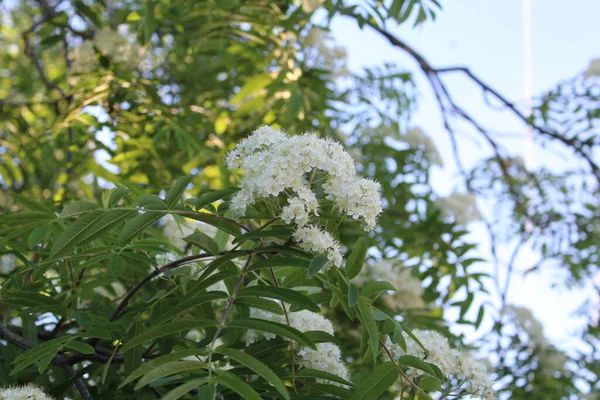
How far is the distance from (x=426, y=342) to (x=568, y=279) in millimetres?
2992

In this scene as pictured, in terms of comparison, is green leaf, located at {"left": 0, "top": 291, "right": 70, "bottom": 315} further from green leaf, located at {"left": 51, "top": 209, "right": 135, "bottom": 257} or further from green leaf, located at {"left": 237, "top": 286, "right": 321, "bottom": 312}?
green leaf, located at {"left": 237, "top": 286, "right": 321, "bottom": 312}

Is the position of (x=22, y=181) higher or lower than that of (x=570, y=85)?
lower

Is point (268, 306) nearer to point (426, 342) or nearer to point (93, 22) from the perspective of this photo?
point (426, 342)

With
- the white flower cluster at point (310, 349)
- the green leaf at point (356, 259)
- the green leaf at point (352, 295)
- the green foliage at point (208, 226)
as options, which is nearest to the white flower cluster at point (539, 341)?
the green foliage at point (208, 226)

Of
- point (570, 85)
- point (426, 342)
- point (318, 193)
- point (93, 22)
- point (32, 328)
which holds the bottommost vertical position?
point (32, 328)

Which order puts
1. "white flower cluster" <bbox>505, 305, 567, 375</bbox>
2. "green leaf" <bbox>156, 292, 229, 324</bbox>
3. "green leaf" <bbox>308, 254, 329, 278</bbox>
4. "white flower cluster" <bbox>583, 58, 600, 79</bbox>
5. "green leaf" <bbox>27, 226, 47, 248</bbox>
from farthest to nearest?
"white flower cluster" <bbox>583, 58, 600, 79</bbox> → "white flower cluster" <bbox>505, 305, 567, 375</bbox> → "green leaf" <bbox>27, 226, 47, 248</bbox> → "green leaf" <bbox>156, 292, 229, 324</bbox> → "green leaf" <bbox>308, 254, 329, 278</bbox>

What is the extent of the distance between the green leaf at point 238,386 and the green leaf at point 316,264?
0.23 meters

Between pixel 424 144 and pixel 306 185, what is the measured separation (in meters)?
3.36

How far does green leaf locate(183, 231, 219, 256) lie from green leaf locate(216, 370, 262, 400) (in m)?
0.32

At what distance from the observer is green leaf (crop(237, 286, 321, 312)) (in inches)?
56.1

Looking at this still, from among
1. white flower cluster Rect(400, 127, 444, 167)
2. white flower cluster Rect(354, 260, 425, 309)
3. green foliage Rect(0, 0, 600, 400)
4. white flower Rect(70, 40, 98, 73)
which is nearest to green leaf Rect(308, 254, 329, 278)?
green foliage Rect(0, 0, 600, 400)

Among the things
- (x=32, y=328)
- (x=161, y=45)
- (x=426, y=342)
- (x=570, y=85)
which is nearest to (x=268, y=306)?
(x=426, y=342)

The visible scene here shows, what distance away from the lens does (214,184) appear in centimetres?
365

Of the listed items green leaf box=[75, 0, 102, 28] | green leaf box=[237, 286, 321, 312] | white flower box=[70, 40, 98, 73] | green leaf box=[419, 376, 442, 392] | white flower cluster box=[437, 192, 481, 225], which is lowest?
green leaf box=[419, 376, 442, 392]
